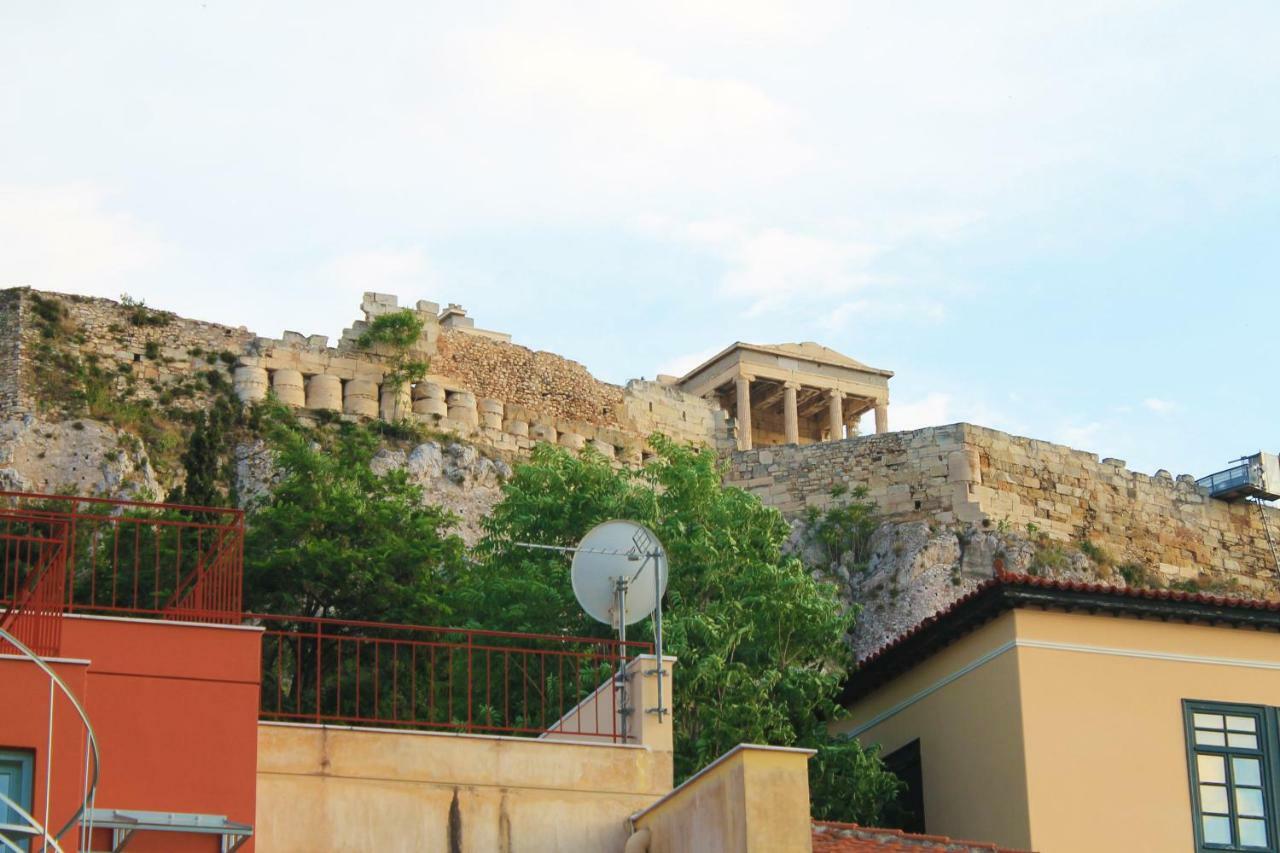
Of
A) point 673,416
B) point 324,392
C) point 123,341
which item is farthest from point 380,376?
point 673,416

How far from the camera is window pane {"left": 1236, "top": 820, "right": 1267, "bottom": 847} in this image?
63.4 ft

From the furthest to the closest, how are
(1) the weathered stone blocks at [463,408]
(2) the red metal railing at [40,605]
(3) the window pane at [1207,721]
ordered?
(1) the weathered stone blocks at [463,408] < (3) the window pane at [1207,721] < (2) the red metal railing at [40,605]

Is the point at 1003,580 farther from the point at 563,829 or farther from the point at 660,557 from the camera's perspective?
the point at 563,829

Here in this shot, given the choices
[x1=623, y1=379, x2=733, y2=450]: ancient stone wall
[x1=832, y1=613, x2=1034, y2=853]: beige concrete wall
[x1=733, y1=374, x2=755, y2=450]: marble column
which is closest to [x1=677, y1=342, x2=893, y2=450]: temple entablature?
[x1=733, y1=374, x2=755, y2=450]: marble column

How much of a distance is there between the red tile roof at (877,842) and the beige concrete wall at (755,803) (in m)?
2.50

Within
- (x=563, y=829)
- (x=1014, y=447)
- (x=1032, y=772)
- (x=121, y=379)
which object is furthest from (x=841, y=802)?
(x=1014, y=447)

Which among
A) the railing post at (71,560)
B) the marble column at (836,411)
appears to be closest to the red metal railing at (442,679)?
the railing post at (71,560)

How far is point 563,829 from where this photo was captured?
15133 mm

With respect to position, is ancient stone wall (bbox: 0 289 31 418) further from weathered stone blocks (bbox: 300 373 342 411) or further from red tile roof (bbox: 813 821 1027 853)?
red tile roof (bbox: 813 821 1027 853)

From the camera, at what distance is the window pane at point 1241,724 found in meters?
20.0

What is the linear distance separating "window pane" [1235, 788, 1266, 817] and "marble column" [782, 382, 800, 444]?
38.3 m

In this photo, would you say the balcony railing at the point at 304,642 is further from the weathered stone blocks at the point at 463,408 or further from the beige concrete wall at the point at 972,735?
the weathered stone blocks at the point at 463,408

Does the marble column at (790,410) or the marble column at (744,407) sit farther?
the marble column at (790,410)

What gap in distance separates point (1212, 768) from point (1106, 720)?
3.32 feet
